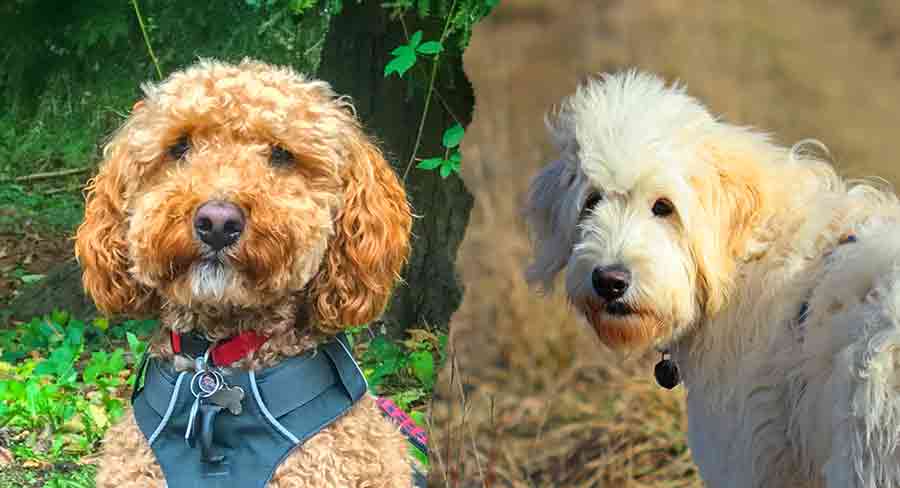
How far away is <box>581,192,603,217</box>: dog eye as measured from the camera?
3591 millimetres

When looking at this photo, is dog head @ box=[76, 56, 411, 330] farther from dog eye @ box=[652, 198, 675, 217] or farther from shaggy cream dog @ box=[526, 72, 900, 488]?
dog eye @ box=[652, 198, 675, 217]

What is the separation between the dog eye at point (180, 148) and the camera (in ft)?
10.3

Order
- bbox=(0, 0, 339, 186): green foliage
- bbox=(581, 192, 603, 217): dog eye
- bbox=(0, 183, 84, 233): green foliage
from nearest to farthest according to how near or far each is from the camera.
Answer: bbox=(581, 192, 603, 217): dog eye → bbox=(0, 0, 339, 186): green foliage → bbox=(0, 183, 84, 233): green foliage

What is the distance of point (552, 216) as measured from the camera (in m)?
3.83

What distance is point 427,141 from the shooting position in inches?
Result: 211

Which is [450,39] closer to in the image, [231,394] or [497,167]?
[497,167]

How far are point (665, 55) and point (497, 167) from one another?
0.83m

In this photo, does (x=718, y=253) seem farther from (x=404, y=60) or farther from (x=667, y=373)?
(x=404, y=60)

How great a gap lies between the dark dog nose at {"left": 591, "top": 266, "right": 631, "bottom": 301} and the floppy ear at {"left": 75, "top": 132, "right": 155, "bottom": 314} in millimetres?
1239

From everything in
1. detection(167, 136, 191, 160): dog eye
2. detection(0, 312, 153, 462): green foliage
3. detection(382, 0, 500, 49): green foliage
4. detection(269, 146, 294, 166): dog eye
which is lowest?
detection(0, 312, 153, 462): green foliage

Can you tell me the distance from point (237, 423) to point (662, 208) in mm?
1342

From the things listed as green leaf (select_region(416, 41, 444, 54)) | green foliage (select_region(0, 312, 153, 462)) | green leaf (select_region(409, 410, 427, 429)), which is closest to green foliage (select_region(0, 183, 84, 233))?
green foliage (select_region(0, 312, 153, 462))

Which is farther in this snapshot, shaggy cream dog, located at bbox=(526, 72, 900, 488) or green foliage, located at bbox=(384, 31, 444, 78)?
green foliage, located at bbox=(384, 31, 444, 78)

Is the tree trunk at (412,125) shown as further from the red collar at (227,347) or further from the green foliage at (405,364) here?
the red collar at (227,347)
